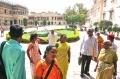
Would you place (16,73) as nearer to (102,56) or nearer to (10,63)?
(10,63)

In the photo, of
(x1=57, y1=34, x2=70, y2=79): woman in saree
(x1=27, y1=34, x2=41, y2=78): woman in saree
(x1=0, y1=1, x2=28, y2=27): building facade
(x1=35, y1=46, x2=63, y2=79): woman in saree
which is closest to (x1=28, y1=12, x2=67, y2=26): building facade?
(x1=0, y1=1, x2=28, y2=27): building facade

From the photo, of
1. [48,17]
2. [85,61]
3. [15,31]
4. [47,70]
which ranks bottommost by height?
[85,61]

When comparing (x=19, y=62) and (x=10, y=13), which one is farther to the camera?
(x=10, y=13)

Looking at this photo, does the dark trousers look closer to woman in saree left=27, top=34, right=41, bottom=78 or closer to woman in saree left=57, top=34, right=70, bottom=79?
woman in saree left=57, top=34, right=70, bottom=79

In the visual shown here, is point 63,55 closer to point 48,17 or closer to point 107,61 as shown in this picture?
point 107,61

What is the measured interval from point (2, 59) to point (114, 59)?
2653 millimetres

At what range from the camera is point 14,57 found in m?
2.48

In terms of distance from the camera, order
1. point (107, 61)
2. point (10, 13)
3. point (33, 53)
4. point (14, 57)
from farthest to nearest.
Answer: point (10, 13) → point (33, 53) → point (107, 61) → point (14, 57)

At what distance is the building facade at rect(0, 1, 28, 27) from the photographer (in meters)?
49.2

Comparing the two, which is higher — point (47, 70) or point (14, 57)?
point (14, 57)

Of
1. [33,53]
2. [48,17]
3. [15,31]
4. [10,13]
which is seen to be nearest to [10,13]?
[10,13]

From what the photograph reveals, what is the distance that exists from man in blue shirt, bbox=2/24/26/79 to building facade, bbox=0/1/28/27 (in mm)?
47729

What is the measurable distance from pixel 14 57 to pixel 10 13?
5585cm

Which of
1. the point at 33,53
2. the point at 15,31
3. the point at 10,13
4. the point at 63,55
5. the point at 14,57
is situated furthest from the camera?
the point at 10,13
